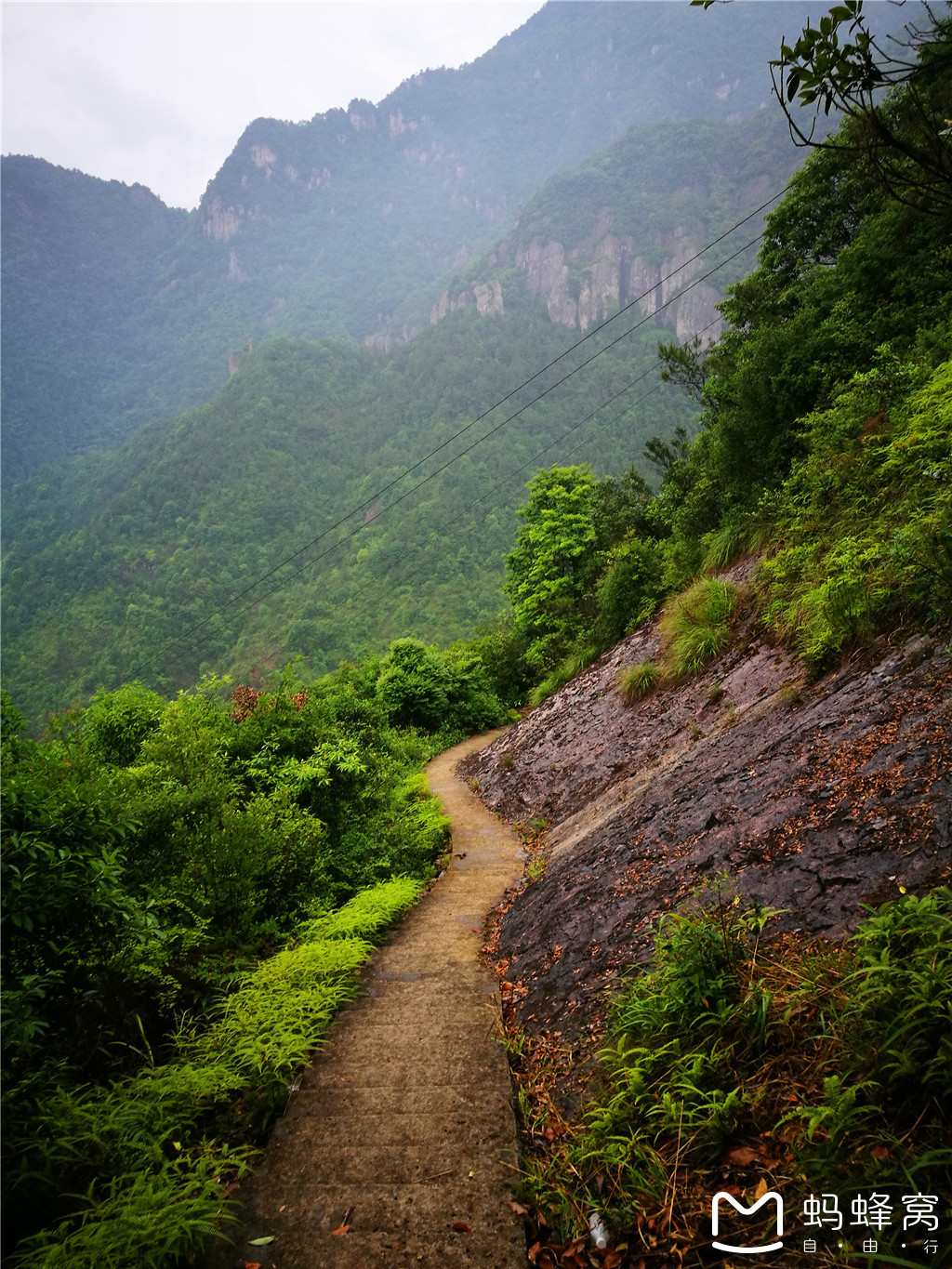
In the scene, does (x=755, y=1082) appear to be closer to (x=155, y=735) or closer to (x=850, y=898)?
(x=850, y=898)

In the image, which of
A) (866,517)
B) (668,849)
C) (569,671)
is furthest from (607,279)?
(668,849)

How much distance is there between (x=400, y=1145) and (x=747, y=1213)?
1.59 meters

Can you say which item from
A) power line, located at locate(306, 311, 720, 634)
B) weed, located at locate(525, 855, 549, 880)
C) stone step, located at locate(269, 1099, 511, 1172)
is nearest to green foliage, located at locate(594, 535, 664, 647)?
weed, located at locate(525, 855, 549, 880)

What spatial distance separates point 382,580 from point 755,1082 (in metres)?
66.7

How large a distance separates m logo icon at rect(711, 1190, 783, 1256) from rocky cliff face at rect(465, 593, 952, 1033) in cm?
105

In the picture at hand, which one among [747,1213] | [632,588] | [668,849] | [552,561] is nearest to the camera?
[747,1213]

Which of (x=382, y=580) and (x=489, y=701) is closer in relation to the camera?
(x=489, y=701)

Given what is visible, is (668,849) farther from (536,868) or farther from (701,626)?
(701,626)

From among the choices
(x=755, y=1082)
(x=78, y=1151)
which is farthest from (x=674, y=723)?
(x=78, y=1151)

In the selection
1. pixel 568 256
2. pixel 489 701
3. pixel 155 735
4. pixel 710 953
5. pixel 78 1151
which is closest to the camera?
pixel 78 1151

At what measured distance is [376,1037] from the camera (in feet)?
12.0

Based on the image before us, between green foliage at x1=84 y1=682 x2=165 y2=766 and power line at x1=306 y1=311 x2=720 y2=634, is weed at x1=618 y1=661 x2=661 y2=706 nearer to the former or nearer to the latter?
green foliage at x1=84 y1=682 x2=165 y2=766

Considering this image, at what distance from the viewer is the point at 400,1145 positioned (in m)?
2.75

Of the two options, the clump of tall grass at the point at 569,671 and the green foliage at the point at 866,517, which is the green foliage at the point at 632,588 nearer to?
the clump of tall grass at the point at 569,671
